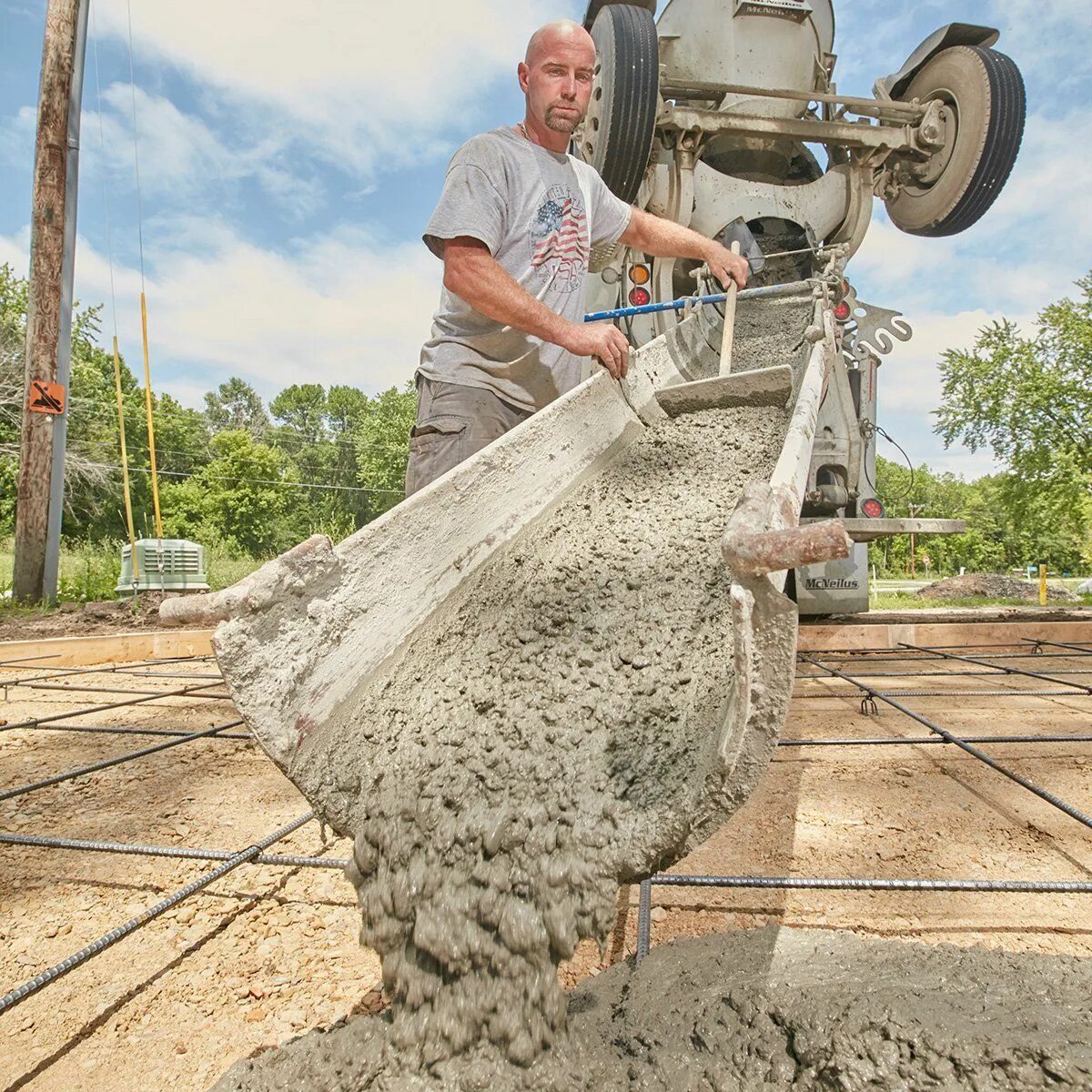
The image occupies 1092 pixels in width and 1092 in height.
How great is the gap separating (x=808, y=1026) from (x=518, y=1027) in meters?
0.37

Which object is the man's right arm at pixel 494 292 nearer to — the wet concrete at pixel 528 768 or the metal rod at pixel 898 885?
the wet concrete at pixel 528 768

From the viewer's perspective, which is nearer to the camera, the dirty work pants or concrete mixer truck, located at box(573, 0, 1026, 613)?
the dirty work pants

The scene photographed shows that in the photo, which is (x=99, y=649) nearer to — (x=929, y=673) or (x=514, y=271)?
(x=514, y=271)

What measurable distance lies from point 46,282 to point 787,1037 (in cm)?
739

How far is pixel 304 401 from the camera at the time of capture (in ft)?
144

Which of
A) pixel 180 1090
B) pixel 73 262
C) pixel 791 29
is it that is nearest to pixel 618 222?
pixel 180 1090

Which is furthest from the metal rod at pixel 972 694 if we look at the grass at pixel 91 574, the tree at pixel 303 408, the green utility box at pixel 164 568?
the tree at pixel 303 408

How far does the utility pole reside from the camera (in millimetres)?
6082

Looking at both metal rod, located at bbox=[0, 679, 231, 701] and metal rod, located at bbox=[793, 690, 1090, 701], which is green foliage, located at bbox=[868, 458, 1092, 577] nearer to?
metal rod, located at bbox=[793, 690, 1090, 701]

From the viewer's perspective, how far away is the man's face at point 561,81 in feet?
6.88

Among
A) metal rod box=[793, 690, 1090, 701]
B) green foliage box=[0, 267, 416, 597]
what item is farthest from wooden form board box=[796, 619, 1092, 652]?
green foliage box=[0, 267, 416, 597]

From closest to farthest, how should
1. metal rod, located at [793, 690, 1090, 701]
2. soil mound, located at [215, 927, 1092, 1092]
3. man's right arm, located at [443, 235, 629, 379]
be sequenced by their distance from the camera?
soil mound, located at [215, 927, 1092, 1092]
man's right arm, located at [443, 235, 629, 379]
metal rod, located at [793, 690, 1090, 701]

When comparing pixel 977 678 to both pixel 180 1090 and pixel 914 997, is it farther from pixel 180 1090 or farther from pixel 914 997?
pixel 180 1090

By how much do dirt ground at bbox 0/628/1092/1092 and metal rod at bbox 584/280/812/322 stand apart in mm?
1682
